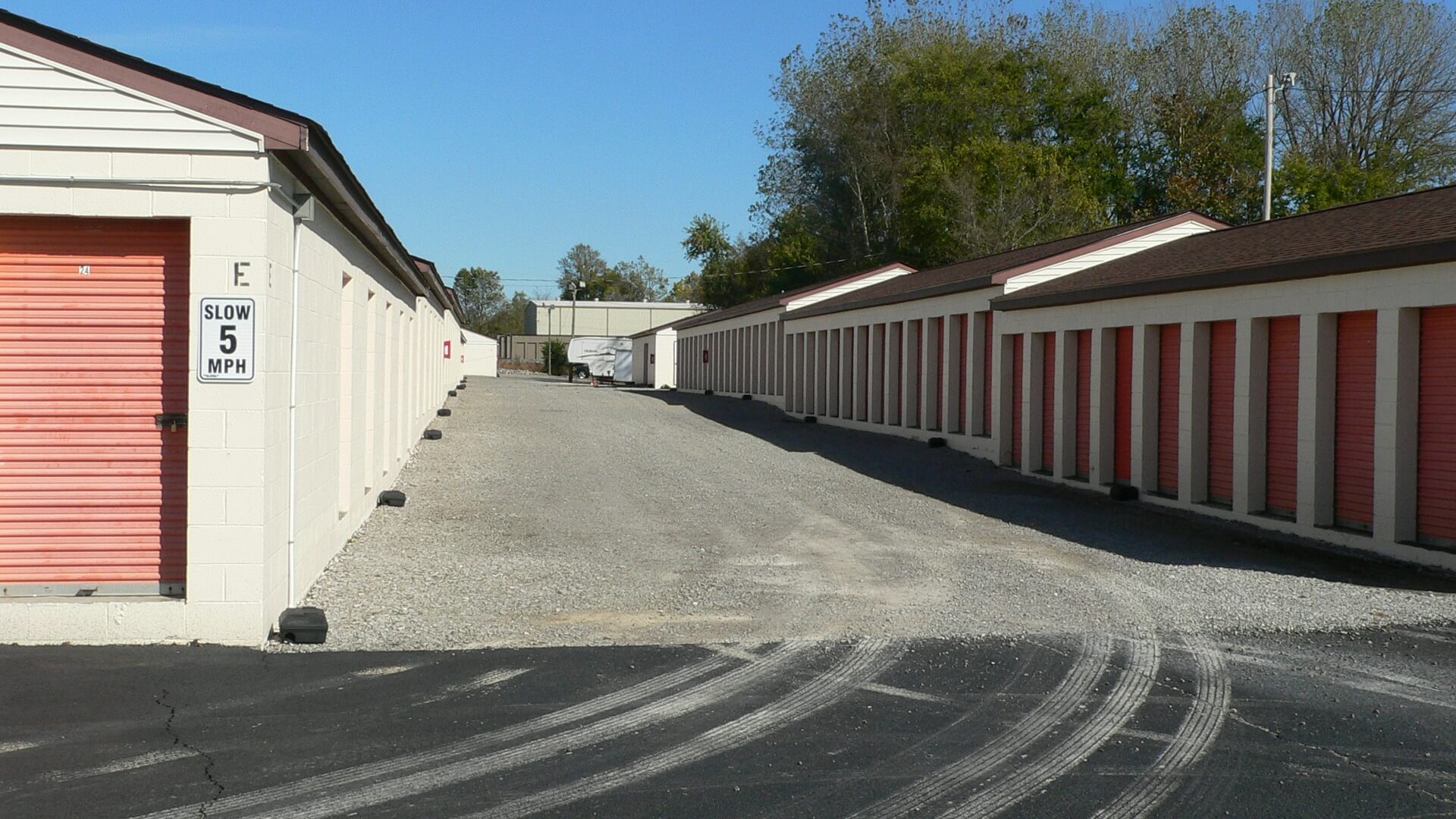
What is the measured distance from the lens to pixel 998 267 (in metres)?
24.2

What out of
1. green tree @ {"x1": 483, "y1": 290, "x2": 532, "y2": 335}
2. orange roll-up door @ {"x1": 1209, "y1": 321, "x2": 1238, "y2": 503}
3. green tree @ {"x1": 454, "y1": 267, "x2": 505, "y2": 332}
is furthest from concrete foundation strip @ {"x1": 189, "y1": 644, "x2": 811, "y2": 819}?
green tree @ {"x1": 454, "y1": 267, "x2": 505, "y2": 332}

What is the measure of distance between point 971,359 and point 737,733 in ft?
57.9

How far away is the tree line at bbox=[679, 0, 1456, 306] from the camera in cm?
4753

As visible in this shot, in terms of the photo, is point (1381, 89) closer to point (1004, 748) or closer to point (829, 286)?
point (829, 286)

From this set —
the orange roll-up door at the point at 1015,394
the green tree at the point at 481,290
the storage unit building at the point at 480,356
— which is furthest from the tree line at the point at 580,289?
the orange roll-up door at the point at 1015,394

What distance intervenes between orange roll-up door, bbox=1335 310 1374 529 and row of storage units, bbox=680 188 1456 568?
0.02 metres

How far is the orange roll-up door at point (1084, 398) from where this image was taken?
746 inches

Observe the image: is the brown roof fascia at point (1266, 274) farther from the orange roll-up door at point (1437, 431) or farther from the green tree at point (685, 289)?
the green tree at point (685, 289)

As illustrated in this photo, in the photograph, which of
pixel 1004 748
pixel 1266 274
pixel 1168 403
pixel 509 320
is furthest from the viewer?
pixel 509 320

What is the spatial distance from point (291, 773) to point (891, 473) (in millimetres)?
→ 15131

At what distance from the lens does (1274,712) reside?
671 centimetres

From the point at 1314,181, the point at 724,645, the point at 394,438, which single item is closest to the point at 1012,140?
the point at 1314,181

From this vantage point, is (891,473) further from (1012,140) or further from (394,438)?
(1012,140)

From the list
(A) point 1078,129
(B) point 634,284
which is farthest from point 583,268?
(A) point 1078,129
